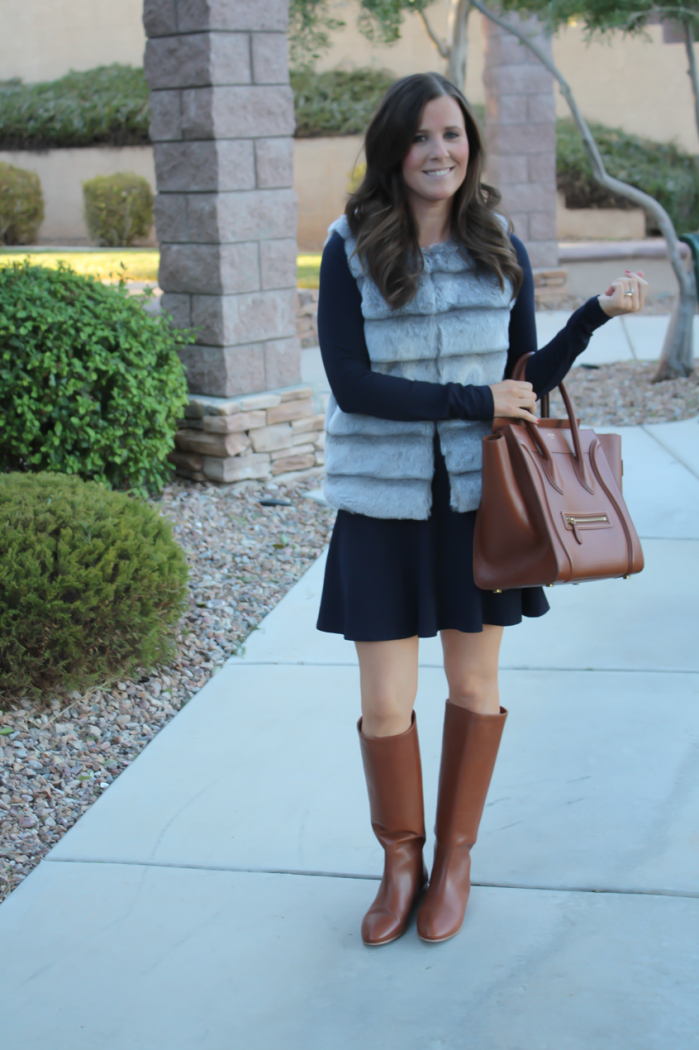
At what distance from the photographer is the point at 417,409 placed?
2125 millimetres

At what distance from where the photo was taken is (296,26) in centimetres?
1289

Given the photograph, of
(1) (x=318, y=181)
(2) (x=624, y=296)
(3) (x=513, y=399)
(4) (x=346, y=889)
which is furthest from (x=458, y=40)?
(4) (x=346, y=889)

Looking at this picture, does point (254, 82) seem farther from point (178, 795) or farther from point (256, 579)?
point (178, 795)

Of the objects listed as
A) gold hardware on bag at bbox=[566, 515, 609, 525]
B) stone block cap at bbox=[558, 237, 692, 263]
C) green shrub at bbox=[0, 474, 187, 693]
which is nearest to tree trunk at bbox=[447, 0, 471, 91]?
stone block cap at bbox=[558, 237, 692, 263]

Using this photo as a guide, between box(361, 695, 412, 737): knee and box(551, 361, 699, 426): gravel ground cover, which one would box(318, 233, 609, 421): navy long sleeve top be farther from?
box(551, 361, 699, 426): gravel ground cover

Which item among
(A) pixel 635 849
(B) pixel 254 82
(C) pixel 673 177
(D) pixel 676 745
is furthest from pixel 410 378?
(C) pixel 673 177

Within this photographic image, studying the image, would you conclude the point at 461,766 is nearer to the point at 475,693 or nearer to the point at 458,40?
the point at 475,693

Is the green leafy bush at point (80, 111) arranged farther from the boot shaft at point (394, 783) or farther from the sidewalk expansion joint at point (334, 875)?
the boot shaft at point (394, 783)

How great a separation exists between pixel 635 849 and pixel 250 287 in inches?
157

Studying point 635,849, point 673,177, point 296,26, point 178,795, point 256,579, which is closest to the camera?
point 635,849

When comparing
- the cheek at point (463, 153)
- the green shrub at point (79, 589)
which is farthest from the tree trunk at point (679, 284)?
the cheek at point (463, 153)

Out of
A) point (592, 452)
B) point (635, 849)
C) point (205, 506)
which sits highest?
point (592, 452)

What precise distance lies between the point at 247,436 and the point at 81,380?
1.11 metres

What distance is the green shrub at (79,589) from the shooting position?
131 inches
